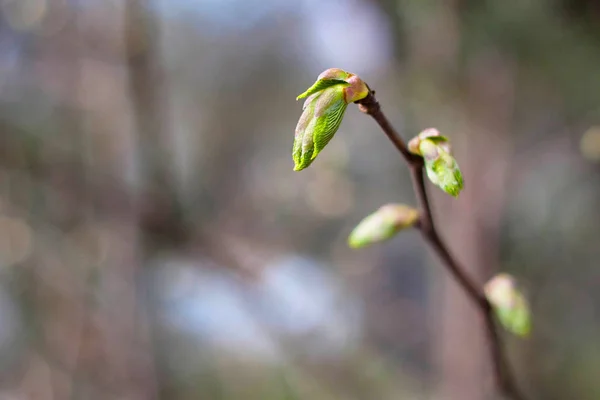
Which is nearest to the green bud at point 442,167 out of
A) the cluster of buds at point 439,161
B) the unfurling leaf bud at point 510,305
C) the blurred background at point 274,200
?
the cluster of buds at point 439,161

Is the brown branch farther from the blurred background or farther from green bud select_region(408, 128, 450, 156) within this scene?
the blurred background

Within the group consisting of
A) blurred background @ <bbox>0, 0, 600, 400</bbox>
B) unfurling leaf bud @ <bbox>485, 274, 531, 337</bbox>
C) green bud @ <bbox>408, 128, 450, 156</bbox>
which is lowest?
unfurling leaf bud @ <bbox>485, 274, 531, 337</bbox>

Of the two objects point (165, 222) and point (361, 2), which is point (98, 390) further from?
point (361, 2)

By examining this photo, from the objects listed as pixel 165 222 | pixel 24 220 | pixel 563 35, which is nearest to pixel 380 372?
pixel 165 222

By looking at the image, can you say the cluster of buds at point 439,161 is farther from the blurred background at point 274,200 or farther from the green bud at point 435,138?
the blurred background at point 274,200

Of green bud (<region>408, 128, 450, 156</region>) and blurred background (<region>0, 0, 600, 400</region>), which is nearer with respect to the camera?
green bud (<region>408, 128, 450, 156</region>)

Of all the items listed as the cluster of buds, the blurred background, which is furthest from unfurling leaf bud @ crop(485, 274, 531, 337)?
the blurred background

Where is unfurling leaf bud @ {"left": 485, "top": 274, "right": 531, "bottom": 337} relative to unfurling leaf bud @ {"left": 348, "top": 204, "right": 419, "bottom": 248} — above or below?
below
